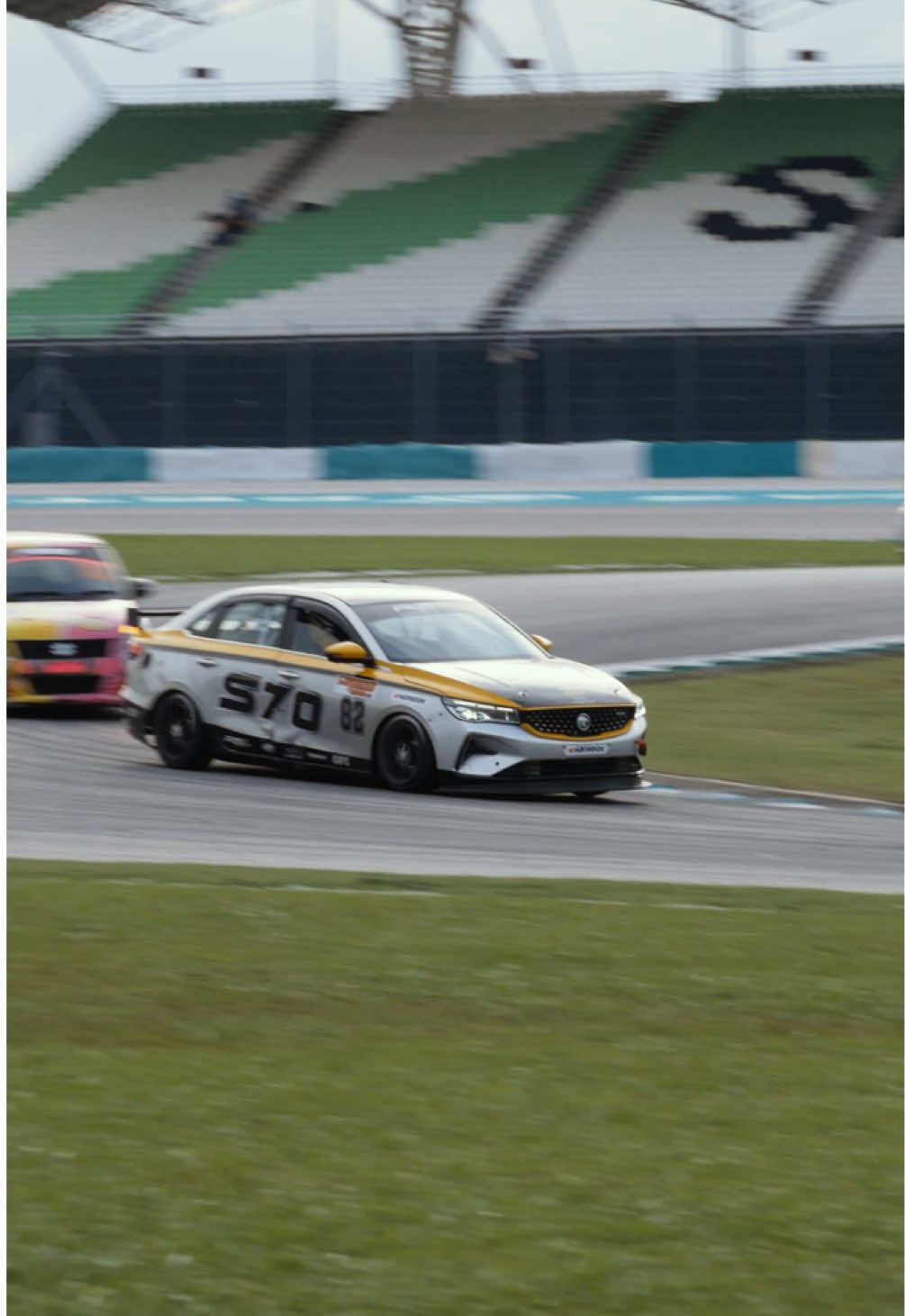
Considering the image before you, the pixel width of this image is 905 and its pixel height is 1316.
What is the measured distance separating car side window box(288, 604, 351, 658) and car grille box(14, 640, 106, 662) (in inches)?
112

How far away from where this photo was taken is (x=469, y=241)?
41.7m

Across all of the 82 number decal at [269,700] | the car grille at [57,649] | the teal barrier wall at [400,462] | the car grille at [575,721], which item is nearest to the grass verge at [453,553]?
the teal barrier wall at [400,462]

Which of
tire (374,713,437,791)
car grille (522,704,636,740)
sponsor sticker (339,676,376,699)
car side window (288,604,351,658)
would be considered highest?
car side window (288,604,351,658)

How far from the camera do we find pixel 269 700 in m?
12.3

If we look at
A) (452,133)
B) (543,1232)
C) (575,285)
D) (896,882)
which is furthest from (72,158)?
(543,1232)

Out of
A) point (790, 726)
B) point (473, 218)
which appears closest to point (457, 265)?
point (473, 218)

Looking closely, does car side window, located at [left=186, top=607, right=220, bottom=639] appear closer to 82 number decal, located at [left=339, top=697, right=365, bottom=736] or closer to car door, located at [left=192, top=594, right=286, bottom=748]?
car door, located at [left=192, top=594, right=286, bottom=748]

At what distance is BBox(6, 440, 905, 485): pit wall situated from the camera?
34.4 m

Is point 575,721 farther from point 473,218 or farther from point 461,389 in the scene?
point 473,218

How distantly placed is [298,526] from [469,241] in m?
15.2

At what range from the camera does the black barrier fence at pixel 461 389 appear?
35.5 m

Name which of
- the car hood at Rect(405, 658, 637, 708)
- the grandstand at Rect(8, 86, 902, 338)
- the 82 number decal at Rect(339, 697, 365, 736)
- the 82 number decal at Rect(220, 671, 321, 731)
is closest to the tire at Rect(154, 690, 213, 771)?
the 82 number decal at Rect(220, 671, 321, 731)

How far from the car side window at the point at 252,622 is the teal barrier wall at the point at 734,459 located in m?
22.6

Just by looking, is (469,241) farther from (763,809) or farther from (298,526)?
(763,809)
